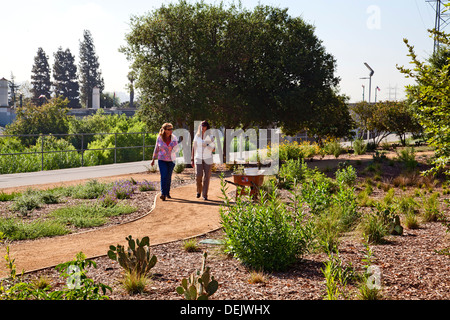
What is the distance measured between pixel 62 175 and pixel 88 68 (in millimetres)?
69245

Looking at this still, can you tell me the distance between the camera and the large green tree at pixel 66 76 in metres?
79.0

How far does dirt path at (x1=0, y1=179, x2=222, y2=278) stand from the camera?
19.9 ft

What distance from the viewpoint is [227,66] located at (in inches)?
706

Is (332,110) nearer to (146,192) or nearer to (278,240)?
(146,192)

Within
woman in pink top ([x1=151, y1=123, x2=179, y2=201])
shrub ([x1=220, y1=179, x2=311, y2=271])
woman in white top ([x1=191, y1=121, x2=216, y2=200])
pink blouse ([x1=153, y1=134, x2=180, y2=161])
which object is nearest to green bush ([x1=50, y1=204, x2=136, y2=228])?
woman in pink top ([x1=151, y1=123, x2=179, y2=201])

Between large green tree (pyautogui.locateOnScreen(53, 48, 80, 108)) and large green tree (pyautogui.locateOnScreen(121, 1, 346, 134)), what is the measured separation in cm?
6567

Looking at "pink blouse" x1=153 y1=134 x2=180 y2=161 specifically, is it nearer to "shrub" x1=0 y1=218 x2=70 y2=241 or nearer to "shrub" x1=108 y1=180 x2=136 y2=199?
"shrub" x1=108 y1=180 x2=136 y2=199

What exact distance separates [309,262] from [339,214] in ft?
5.91

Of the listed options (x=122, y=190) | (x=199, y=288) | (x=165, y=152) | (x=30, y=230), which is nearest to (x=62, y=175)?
(x=122, y=190)

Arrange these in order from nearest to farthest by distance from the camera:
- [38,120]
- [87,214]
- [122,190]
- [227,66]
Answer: [87,214]
[122,190]
[227,66]
[38,120]

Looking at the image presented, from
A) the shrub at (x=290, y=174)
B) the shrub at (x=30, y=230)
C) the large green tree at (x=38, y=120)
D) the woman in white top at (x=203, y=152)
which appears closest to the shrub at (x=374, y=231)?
the woman in white top at (x=203, y=152)

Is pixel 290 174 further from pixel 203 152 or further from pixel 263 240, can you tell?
pixel 263 240

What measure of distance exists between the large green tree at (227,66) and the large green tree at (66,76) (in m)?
65.7
